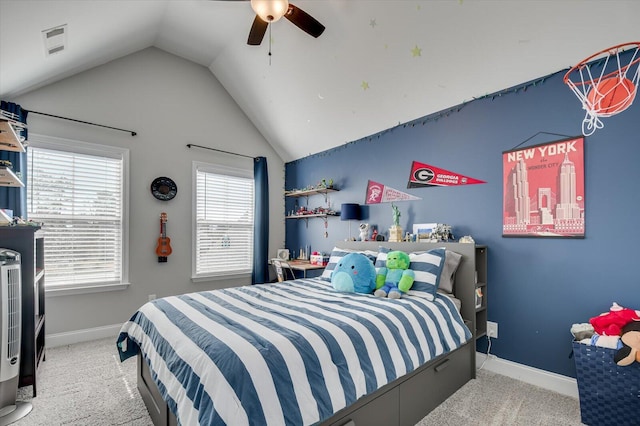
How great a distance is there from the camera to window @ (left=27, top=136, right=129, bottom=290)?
10.2 feet

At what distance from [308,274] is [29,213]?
11.1 ft

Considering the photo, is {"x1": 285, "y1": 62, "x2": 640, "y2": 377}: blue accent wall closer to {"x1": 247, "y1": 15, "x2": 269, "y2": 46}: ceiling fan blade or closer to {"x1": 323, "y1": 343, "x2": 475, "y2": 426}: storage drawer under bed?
{"x1": 323, "y1": 343, "x2": 475, "y2": 426}: storage drawer under bed

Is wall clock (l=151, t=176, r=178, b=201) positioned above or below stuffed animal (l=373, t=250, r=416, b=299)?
above

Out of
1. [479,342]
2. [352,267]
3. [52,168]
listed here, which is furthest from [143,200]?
[479,342]

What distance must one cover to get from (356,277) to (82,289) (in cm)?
305

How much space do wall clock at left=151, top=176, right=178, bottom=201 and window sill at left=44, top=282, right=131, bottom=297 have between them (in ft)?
3.69

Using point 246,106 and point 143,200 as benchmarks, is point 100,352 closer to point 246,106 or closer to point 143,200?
point 143,200

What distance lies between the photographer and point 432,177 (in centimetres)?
309

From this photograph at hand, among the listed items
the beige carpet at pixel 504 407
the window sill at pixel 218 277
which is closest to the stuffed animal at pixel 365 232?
the beige carpet at pixel 504 407

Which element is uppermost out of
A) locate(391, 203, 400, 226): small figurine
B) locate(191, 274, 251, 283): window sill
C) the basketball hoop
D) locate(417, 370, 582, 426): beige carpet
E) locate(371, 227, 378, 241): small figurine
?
the basketball hoop

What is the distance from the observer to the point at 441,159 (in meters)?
3.02

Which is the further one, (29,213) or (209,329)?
(29,213)

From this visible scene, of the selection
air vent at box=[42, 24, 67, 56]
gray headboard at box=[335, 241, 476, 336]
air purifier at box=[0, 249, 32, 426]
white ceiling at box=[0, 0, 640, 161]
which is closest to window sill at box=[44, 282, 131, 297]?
air purifier at box=[0, 249, 32, 426]

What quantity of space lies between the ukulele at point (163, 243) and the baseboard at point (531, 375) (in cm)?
365
